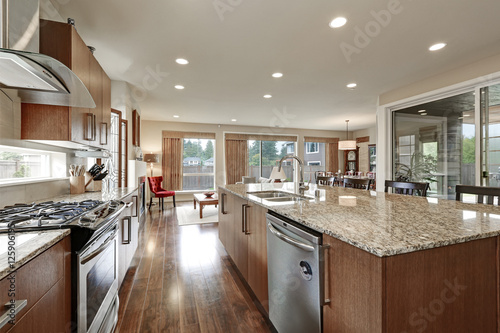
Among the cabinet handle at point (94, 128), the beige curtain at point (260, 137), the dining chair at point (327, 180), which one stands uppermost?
the beige curtain at point (260, 137)

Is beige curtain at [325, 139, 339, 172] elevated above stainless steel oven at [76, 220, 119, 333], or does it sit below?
above

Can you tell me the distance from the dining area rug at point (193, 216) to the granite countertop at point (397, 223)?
11.2 ft

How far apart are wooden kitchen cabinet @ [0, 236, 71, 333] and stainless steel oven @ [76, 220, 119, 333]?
0.21 ft

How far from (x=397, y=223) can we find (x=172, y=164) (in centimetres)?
696

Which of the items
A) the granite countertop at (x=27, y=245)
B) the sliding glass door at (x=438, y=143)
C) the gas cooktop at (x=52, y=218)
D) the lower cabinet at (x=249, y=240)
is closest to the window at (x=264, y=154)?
the sliding glass door at (x=438, y=143)

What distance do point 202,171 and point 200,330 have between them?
6.32m

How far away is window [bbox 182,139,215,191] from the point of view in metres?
7.58

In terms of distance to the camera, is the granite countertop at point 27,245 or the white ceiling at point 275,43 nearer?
the granite countertop at point 27,245

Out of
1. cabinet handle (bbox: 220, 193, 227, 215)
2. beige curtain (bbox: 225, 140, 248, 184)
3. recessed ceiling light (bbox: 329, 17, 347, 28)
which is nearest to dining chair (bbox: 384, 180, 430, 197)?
recessed ceiling light (bbox: 329, 17, 347, 28)

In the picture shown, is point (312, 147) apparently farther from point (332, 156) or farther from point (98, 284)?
point (98, 284)

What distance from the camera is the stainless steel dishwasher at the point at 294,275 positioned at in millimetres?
1060

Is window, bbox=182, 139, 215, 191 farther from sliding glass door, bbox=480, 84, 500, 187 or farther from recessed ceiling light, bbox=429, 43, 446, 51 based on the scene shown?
sliding glass door, bbox=480, 84, 500, 187

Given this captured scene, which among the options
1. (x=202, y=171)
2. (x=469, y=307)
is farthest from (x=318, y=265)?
(x=202, y=171)

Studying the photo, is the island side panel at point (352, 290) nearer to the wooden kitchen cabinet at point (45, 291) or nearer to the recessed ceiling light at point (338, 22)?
the wooden kitchen cabinet at point (45, 291)
